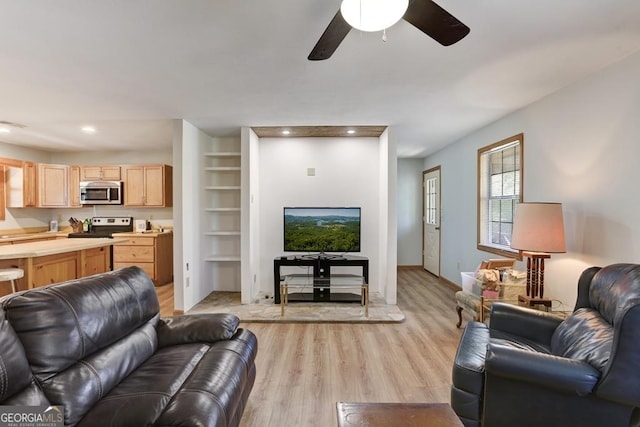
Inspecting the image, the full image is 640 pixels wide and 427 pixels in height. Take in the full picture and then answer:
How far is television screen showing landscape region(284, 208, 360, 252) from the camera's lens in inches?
180

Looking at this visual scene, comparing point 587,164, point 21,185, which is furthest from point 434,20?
point 21,185

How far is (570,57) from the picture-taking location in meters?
2.33

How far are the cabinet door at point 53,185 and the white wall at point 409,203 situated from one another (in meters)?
6.53

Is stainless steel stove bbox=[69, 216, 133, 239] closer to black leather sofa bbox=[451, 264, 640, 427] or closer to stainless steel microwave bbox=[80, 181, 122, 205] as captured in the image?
stainless steel microwave bbox=[80, 181, 122, 205]

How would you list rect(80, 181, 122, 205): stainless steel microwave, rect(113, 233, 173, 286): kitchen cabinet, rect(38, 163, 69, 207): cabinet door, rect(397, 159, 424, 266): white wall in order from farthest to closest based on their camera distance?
1. rect(397, 159, 424, 266): white wall
2. rect(80, 181, 122, 205): stainless steel microwave
3. rect(38, 163, 69, 207): cabinet door
4. rect(113, 233, 173, 286): kitchen cabinet

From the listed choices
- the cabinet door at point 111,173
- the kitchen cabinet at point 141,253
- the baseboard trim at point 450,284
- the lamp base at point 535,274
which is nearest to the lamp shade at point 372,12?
the lamp base at point 535,274

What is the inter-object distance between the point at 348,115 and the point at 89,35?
2.53 m

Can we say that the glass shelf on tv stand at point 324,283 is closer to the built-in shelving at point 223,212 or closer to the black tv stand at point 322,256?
the black tv stand at point 322,256

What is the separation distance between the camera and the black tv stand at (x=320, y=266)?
4.32 m

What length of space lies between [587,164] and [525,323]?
5.02 ft

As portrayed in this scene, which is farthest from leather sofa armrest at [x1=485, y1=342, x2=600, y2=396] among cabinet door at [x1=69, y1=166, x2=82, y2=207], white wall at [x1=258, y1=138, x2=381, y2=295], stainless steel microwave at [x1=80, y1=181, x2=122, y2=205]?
cabinet door at [x1=69, y1=166, x2=82, y2=207]

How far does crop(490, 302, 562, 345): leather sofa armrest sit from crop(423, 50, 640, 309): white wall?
80 centimetres

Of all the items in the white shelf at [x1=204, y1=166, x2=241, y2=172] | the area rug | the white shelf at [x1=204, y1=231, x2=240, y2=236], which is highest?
the white shelf at [x1=204, y1=166, x2=241, y2=172]

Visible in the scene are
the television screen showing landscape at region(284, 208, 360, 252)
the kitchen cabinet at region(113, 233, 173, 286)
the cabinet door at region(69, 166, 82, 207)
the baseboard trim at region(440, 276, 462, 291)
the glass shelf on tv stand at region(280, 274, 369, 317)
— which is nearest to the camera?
the glass shelf on tv stand at region(280, 274, 369, 317)
